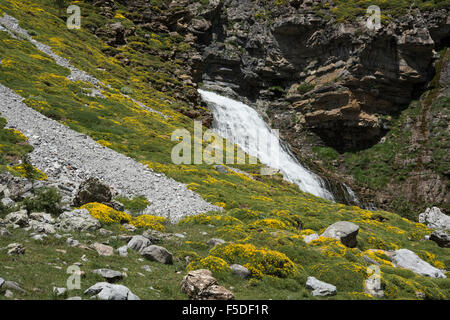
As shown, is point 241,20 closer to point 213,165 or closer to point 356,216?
point 213,165

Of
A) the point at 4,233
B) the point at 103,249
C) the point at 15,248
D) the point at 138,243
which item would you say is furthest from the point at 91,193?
the point at 15,248

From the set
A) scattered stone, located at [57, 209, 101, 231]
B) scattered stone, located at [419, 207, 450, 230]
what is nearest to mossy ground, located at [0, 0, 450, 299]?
scattered stone, located at [57, 209, 101, 231]

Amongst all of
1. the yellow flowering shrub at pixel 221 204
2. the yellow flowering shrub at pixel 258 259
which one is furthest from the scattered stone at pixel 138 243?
the yellow flowering shrub at pixel 221 204

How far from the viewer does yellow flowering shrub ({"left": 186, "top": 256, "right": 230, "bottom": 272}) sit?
38.8 ft

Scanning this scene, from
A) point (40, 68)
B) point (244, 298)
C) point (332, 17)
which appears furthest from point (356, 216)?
point (332, 17)

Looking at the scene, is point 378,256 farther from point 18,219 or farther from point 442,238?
point 18,219

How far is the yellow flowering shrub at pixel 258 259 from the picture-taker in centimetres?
1259

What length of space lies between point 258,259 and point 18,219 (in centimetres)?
1028

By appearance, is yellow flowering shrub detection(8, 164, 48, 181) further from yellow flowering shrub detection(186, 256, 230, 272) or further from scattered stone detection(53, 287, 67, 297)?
yellow flowering shrub detection(186, 256, 230, 272)

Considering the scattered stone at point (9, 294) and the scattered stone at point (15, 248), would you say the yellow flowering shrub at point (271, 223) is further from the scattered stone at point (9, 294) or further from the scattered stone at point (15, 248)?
the scattered stone at point (9, 294)

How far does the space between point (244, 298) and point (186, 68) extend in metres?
64.6

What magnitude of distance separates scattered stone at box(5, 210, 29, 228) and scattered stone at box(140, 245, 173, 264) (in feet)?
16.8

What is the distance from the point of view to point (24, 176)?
1777 cm

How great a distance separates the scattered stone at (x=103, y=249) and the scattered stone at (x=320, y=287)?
8.12 m
